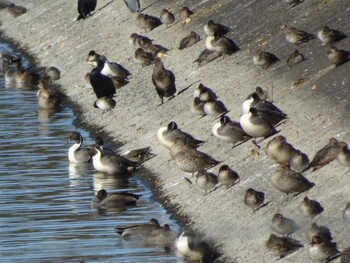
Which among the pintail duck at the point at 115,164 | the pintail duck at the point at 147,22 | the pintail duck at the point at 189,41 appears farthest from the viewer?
the pintail duck at the point at 147,22

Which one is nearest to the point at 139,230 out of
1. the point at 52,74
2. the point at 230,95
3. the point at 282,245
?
the point at 282,245

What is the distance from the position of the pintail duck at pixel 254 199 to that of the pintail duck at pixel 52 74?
53.8 feet

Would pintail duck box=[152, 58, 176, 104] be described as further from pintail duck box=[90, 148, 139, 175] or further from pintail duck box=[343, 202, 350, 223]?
pintail duck box=[343, 202, 350, 223]

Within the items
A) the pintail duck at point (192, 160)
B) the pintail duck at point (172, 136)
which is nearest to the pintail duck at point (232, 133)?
the pintail duck at point (192, 160)

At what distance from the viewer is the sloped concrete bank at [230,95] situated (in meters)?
17.8

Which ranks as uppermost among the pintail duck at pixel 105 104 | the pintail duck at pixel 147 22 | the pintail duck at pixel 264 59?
the pintail duck at pixel 147 22

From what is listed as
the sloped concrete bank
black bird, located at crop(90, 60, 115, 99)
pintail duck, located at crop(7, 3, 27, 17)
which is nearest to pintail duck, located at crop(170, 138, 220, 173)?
the sloped concrete bank

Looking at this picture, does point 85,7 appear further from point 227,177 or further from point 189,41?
point 227,177

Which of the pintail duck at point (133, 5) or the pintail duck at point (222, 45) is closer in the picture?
the pintail duck at point (222, 45)

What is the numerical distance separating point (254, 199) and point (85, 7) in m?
21.2

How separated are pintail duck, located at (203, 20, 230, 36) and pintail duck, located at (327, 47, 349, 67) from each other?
5553 millimetres

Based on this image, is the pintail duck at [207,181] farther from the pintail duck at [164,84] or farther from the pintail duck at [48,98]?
the pintail duck at [48,98]

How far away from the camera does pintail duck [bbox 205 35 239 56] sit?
28.2m

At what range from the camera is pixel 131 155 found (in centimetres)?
2331
